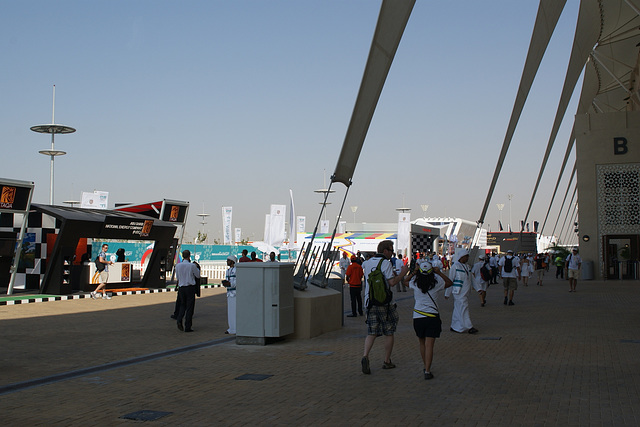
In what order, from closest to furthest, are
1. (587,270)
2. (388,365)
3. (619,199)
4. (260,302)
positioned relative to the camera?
(388,365), (260,302), (587,270), (619,199)

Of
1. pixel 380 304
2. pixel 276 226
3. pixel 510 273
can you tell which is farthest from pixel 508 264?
pixel 276 226

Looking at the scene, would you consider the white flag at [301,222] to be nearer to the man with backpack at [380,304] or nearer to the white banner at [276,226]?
the white banner at [276,226]

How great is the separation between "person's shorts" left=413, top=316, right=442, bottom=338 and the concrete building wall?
28480mm

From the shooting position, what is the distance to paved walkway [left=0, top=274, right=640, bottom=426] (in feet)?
19.1

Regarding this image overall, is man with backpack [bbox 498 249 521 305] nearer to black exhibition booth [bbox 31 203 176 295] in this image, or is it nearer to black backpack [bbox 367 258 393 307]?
black backpack [bbox 367 258 393 307]

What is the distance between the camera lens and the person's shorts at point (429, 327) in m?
7.56

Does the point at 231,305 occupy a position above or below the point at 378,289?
below

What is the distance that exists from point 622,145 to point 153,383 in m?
31.7

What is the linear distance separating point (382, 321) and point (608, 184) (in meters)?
29.3

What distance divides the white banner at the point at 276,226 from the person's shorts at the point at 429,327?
83.9 feet

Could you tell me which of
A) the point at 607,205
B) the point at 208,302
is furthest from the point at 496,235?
the point at 208,302

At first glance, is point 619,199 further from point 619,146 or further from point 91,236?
point 91,236

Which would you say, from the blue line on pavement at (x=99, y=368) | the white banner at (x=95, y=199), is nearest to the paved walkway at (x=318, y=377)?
the blue line on pavement at (x=99, y=368)

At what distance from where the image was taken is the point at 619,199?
108 ft
